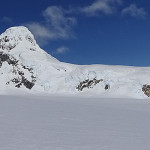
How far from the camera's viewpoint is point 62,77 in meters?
51.6

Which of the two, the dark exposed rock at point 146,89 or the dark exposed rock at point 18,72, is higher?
the dark exposed rock at point 18,72

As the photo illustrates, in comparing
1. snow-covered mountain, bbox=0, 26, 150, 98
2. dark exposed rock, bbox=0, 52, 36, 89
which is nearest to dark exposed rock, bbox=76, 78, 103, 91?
snow-covered mountain, bbox=0, 26, 150, 98

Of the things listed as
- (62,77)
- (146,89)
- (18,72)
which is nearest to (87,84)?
(62,77)

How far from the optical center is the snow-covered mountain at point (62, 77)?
45625 millimetres

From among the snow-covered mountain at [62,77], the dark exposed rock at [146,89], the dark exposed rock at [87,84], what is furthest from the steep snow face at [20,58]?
the dark exposed rock at [146,89]

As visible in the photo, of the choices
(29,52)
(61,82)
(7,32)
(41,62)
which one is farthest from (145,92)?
(7,32)

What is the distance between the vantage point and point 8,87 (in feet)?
160

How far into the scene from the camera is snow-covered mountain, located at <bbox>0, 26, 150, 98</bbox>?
45.6 meters

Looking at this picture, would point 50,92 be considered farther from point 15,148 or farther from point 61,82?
point 15,148

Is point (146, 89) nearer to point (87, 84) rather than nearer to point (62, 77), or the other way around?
point (87, 84)

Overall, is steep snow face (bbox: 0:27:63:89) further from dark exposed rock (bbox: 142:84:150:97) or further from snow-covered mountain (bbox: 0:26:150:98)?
dark exposed rock (bbox: 142:84:150:97)

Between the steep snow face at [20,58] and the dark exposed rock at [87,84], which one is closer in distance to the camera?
the dark exposed rock at [87,84]

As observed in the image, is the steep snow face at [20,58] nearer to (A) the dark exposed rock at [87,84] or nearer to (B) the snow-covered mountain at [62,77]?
(B) the snow-covered mountain at [62,77]

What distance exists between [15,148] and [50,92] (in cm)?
4125
